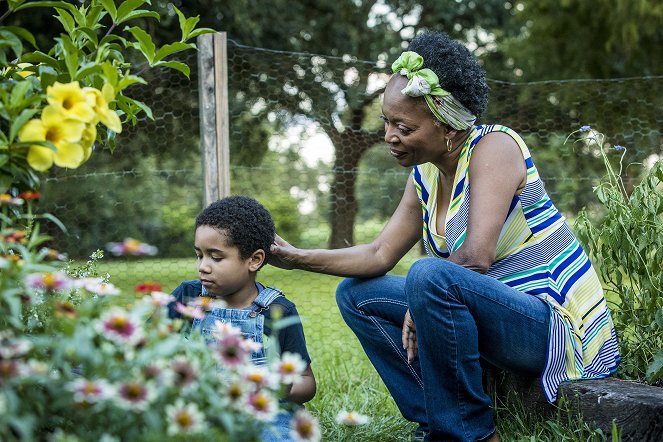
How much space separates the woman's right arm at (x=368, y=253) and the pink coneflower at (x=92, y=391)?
133 centimetres

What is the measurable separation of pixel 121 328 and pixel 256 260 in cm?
121

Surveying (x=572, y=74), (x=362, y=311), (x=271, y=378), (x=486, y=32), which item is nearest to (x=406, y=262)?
(x=362, y=311)

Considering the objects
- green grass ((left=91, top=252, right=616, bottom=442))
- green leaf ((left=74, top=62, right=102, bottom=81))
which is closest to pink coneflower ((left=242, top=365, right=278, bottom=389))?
green grass ((left=91, top=252, right=616, bottom=442))

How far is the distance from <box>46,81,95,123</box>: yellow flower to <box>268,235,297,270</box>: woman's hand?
98cm

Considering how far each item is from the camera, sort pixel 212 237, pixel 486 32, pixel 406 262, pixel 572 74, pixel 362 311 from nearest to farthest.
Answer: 1. pixel 212 237
2. pixel 362 311
3. pixel 406 262
4. pixel 572 74
5. pixel 486 32

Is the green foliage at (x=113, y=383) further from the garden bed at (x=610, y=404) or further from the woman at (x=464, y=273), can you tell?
the garden bed at (x=610, y=404)

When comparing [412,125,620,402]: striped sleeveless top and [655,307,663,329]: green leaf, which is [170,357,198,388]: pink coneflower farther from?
[655,307,663,329]: green leaf

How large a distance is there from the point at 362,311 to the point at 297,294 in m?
1.92

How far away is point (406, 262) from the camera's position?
215 inches

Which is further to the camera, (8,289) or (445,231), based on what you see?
(445,231)

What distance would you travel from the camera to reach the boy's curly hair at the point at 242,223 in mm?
2256

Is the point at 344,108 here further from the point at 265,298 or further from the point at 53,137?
the point at 53,137

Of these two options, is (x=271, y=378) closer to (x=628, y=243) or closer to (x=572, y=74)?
(x=628, y=243)

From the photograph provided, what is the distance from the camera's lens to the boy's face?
2.21 metres
